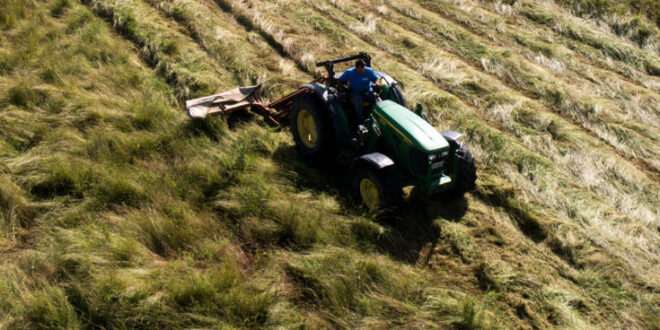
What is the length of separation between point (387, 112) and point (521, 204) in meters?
2.11

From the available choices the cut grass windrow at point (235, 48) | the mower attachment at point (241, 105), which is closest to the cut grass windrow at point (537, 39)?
the cut grass windrow at point (235, 48)

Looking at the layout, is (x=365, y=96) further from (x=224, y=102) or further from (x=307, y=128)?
(x=224, y=102)

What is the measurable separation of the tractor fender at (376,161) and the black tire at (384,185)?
7cm

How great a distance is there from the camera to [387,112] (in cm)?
598

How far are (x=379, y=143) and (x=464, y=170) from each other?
106 centimetres

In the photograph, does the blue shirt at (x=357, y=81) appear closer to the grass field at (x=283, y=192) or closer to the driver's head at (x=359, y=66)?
the driver's head at (x=359, y=66)

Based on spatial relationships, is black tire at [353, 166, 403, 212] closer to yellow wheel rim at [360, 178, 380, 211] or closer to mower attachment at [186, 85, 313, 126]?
yellow wheel rim at [360, 178, 380, 211]

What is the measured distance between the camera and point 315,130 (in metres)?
6.56

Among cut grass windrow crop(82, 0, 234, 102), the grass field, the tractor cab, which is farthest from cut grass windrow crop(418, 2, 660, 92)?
cut grass windrow crop(82, 0, 234, 102)

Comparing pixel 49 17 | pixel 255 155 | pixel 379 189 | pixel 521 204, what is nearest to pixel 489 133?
pixel 521 204

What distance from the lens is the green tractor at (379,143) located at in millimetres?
5574

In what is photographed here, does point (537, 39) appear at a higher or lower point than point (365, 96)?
higher

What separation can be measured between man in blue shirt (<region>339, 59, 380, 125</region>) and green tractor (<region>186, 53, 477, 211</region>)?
0.36ft

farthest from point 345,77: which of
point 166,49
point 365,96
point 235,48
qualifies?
point 166,49
